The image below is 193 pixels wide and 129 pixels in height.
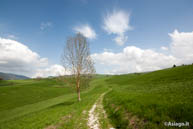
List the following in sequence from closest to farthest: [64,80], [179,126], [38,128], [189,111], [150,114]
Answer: [179,126], [189,111], [150,114], [38,128], [64,80]

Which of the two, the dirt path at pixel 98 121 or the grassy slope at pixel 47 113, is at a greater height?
the dirt path at pixel 98 121

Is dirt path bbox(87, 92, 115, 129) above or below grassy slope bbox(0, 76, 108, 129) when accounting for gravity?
above

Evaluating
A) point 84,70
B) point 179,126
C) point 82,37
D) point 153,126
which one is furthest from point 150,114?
point 82,37

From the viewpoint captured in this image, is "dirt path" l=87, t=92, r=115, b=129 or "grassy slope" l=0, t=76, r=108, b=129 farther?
"grassy slope" l=0, t=76, r=108, b=129

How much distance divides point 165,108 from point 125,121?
403 centimetres

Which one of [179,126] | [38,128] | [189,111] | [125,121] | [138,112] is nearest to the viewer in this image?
[179,126]

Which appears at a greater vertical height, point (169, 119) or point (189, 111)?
point (189, 111)

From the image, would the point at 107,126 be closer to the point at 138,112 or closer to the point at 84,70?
the point at 138,112

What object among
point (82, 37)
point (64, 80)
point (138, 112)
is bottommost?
point (138, 112)

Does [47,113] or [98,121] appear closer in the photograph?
[98,121]

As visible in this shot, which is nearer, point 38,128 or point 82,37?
point 38,128

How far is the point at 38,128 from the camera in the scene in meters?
11.3

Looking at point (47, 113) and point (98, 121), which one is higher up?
point (98, 121)

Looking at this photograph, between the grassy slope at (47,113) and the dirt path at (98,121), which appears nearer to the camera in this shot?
the dirt path at (98,121)
